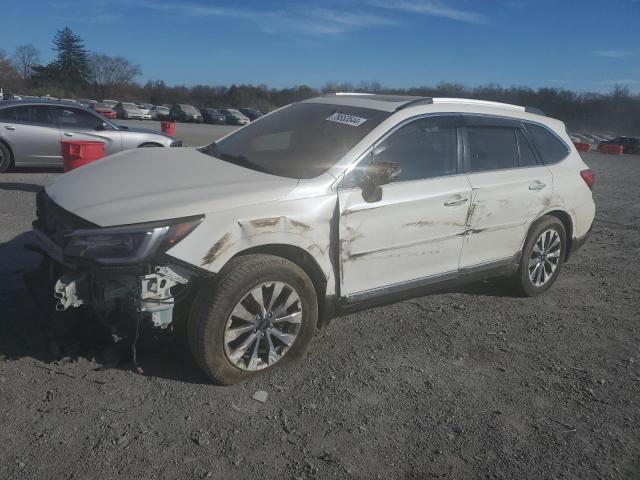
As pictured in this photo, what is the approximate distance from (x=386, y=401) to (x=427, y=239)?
51.5 inches

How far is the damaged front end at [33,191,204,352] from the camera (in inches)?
117

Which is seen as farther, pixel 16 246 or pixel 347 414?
pixel 16 246

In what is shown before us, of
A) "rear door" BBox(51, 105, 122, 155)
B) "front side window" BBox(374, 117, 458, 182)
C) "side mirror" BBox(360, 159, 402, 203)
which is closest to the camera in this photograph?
"side mirror" BBox(360, 159, 402, 203)

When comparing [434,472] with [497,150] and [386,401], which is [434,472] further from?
[497,150]

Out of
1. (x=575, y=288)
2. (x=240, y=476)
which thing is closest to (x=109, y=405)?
(x=240, y=476)

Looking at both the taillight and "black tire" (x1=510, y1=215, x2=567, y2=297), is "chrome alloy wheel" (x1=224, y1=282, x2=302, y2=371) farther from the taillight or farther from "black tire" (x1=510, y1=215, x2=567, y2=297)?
the taillight

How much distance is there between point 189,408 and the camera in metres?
3.13

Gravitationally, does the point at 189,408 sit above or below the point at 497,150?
below

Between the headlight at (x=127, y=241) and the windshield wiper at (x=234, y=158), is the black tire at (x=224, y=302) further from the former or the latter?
the windshield wiper at (x=234, y=158)

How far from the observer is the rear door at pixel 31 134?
10.1m


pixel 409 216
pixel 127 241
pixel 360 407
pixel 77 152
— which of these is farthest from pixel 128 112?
pixel 360 407

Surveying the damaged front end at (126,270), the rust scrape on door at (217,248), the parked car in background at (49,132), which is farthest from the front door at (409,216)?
the parked car in background at (49,132)

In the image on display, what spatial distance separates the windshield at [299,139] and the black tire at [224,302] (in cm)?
71

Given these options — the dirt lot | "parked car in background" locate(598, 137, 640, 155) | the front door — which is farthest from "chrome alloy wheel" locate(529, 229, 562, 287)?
"parked car in background" locate(598, 137, 640, 155)
